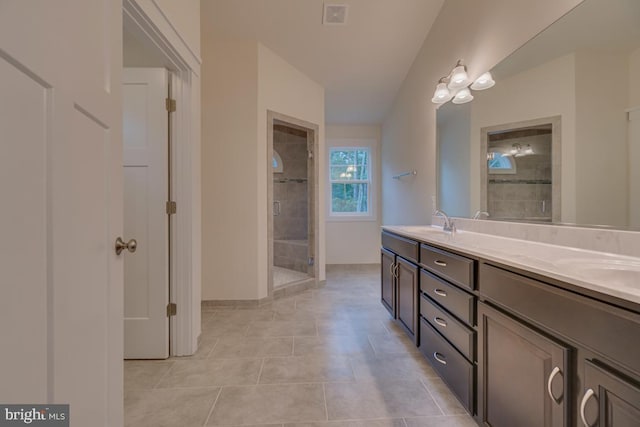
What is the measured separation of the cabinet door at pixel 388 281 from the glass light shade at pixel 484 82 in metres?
1.44

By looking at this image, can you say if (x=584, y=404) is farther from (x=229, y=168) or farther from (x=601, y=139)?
(x=229, y=168)

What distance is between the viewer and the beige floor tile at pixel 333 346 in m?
2.07

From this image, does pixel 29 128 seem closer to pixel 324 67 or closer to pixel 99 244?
pixel 99 244

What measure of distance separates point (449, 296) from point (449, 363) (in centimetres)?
36

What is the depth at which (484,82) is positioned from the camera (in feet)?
6.86

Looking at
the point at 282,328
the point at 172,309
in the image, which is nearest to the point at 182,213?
the point at 172,309

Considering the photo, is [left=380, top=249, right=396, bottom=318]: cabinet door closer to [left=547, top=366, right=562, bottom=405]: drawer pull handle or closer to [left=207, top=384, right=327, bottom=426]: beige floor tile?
[left=207, top=384, right=327, bottom=426]: beige floor tile

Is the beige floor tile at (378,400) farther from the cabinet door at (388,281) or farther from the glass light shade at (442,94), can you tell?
the glass light shade at (442,94)

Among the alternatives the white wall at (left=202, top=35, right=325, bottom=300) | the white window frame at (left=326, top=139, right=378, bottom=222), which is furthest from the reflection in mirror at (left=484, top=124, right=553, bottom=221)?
the white window frame at (left=326, top=139, right=378, bottom=222)

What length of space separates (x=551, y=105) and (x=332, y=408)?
1.97 meters

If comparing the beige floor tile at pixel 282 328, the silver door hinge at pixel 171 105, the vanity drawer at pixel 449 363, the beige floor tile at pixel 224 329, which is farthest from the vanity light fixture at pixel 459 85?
the beige floor tile at pixel 224 329

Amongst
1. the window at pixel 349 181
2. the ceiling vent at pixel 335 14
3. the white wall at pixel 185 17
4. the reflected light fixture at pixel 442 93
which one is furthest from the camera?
the window at pixel 349 181

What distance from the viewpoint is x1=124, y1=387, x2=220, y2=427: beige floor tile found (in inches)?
55.6

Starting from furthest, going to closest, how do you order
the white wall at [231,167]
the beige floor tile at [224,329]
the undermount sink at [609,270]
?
the white wall at [231,167] < the beige floor tile at [224,329] < the undermount sink at [609,270]
